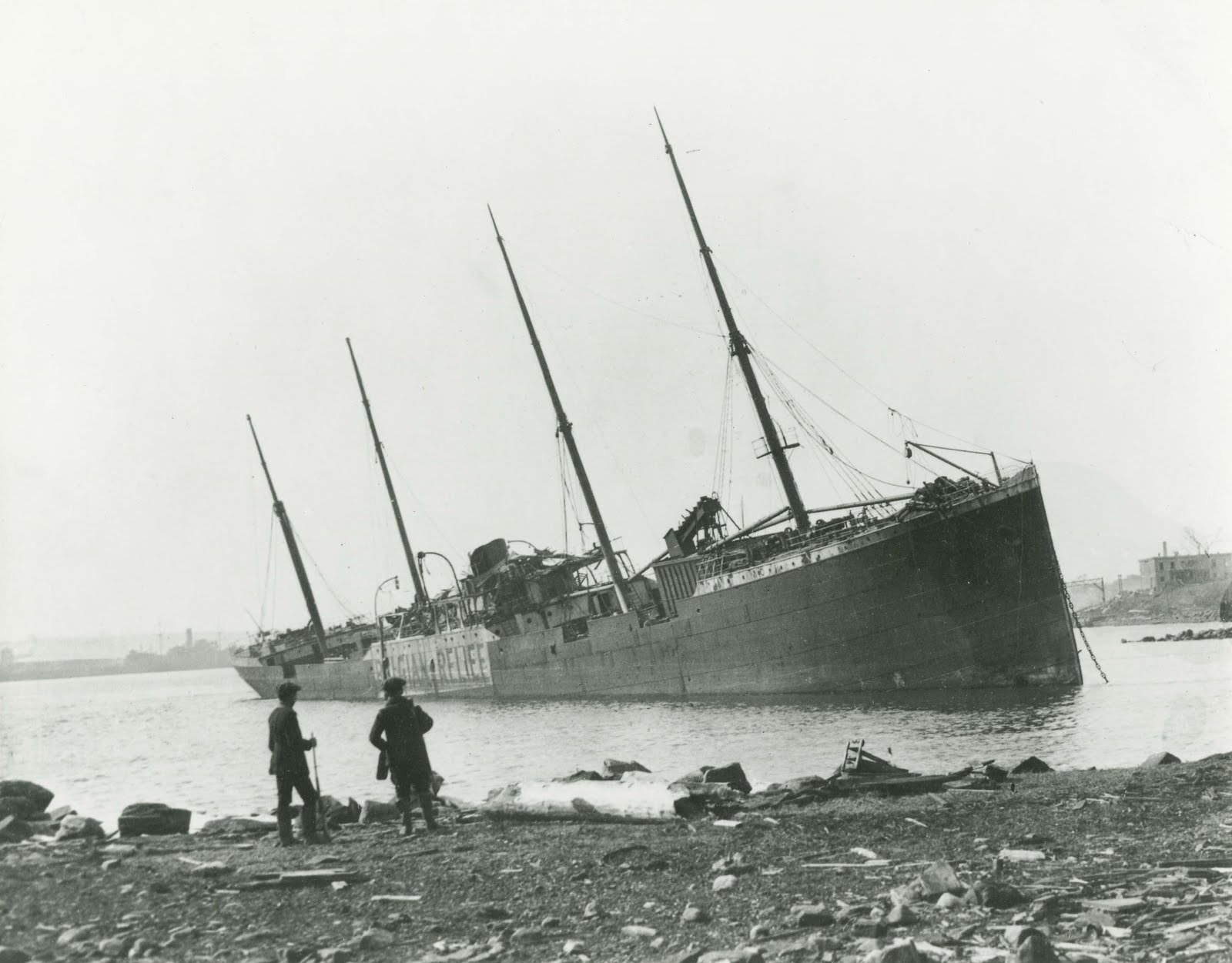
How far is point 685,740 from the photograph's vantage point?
19812 millimetres

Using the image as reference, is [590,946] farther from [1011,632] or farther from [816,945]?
[1011,632]

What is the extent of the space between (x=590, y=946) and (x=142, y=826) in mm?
7085

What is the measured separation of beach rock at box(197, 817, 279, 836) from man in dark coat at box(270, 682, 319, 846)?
1.16 m

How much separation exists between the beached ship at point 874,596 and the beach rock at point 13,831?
20.2 metres

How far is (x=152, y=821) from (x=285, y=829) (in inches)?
91.8

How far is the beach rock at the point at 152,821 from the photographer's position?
1002 centimetres

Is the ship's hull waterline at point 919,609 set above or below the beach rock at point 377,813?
below

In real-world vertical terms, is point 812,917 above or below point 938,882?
above

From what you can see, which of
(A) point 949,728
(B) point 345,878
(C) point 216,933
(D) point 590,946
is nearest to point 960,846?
(D) point 590,946

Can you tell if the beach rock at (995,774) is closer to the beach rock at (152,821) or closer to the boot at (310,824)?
the boot at (310,824)

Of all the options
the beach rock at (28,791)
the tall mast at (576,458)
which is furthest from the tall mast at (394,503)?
the beach rock at (28,791)

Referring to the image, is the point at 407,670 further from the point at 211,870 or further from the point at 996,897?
the point at 996,897

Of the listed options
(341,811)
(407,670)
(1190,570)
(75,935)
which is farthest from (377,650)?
(1190,570)

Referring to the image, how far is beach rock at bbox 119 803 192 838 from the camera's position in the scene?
10023 millimetres
